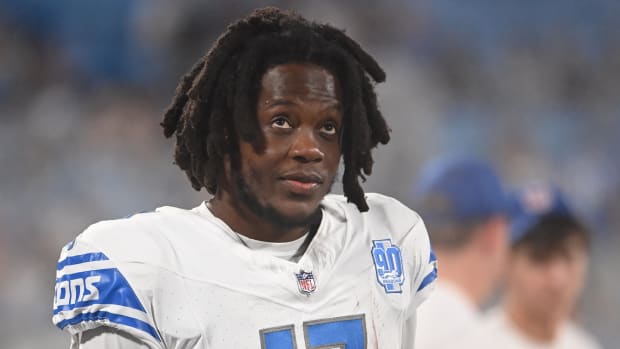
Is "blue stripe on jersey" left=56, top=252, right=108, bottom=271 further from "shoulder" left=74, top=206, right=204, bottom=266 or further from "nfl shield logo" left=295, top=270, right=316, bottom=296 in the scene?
"nfl shield logo" left=295, top=270, right=316, bottom=296

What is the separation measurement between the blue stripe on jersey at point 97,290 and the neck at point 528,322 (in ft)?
5.50

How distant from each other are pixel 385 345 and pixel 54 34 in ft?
8.83

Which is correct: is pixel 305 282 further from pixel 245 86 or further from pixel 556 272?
pixel 556 272

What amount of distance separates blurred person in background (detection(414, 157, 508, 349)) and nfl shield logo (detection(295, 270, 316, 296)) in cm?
91

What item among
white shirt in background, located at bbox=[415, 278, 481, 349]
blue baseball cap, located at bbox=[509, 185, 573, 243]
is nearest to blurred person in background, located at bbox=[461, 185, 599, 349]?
blue baseball cap, located at bbox=[509, 185, 573, 243]

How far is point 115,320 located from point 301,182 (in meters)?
0.40

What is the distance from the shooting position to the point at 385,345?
1922 mm

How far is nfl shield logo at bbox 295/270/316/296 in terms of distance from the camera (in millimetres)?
1867

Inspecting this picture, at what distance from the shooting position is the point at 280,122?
1.85 meters

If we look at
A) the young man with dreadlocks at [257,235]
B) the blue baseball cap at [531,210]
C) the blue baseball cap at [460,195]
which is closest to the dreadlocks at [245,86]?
the young man with dreadlocks at [257,235]

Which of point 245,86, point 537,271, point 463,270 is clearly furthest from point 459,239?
point 245,86

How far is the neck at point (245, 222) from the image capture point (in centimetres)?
192

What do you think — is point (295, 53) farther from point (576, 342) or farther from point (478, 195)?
point (576, 342)

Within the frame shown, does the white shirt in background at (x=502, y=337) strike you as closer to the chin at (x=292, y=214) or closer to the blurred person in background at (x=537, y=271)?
the blurred person in background at (x=537, y=271)
